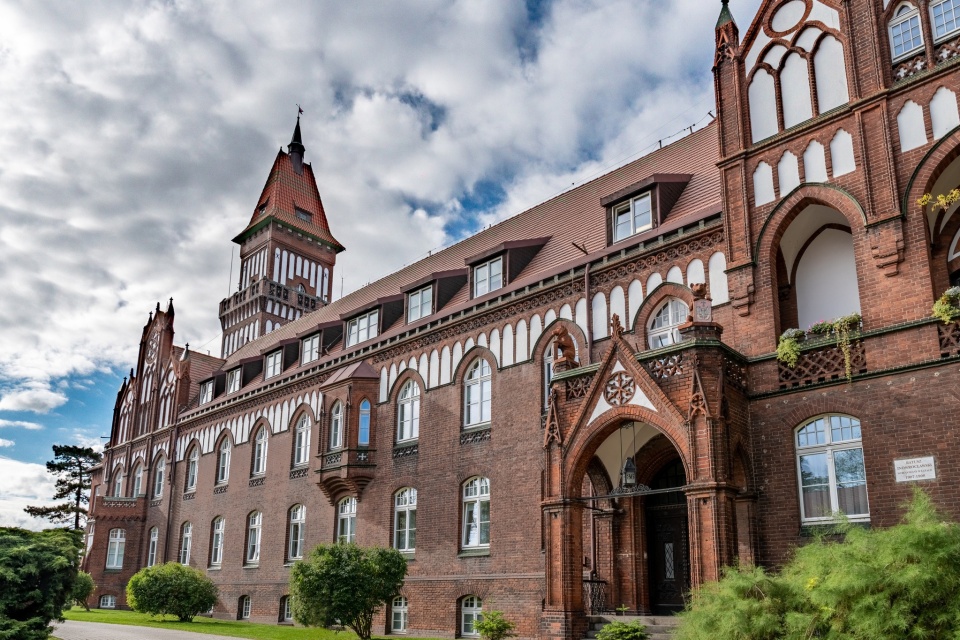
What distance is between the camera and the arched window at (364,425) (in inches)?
1157

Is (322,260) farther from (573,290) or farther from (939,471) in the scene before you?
(939,471)

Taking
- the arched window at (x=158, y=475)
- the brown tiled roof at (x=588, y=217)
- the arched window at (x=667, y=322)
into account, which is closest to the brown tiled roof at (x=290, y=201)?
the arched window at (x=158, y=475)

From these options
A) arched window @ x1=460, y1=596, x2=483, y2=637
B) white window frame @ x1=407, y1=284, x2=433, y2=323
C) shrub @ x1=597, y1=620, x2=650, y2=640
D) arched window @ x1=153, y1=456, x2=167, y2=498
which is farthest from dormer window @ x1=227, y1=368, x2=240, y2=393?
shrub @ x1=597, y1=620, x2=650, y2=640

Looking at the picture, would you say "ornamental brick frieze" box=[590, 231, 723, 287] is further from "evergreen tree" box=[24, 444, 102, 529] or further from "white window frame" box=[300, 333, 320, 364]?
"evergreen tree" box=[24, 444, 102, 529]

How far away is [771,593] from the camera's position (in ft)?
39.7

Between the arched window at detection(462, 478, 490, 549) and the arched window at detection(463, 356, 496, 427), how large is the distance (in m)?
1.80

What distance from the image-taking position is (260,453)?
118ft

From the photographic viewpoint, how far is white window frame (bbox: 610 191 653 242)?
2286 centimetres

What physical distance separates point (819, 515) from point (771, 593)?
463cm

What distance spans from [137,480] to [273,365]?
14523 mm

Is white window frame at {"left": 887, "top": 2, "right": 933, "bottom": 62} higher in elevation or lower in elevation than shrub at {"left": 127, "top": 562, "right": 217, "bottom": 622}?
higher

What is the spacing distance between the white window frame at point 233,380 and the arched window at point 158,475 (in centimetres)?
637

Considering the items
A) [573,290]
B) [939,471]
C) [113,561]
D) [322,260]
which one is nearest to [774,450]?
[939,471]

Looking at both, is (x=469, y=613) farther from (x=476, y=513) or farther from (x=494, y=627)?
(x=494, y=627)
